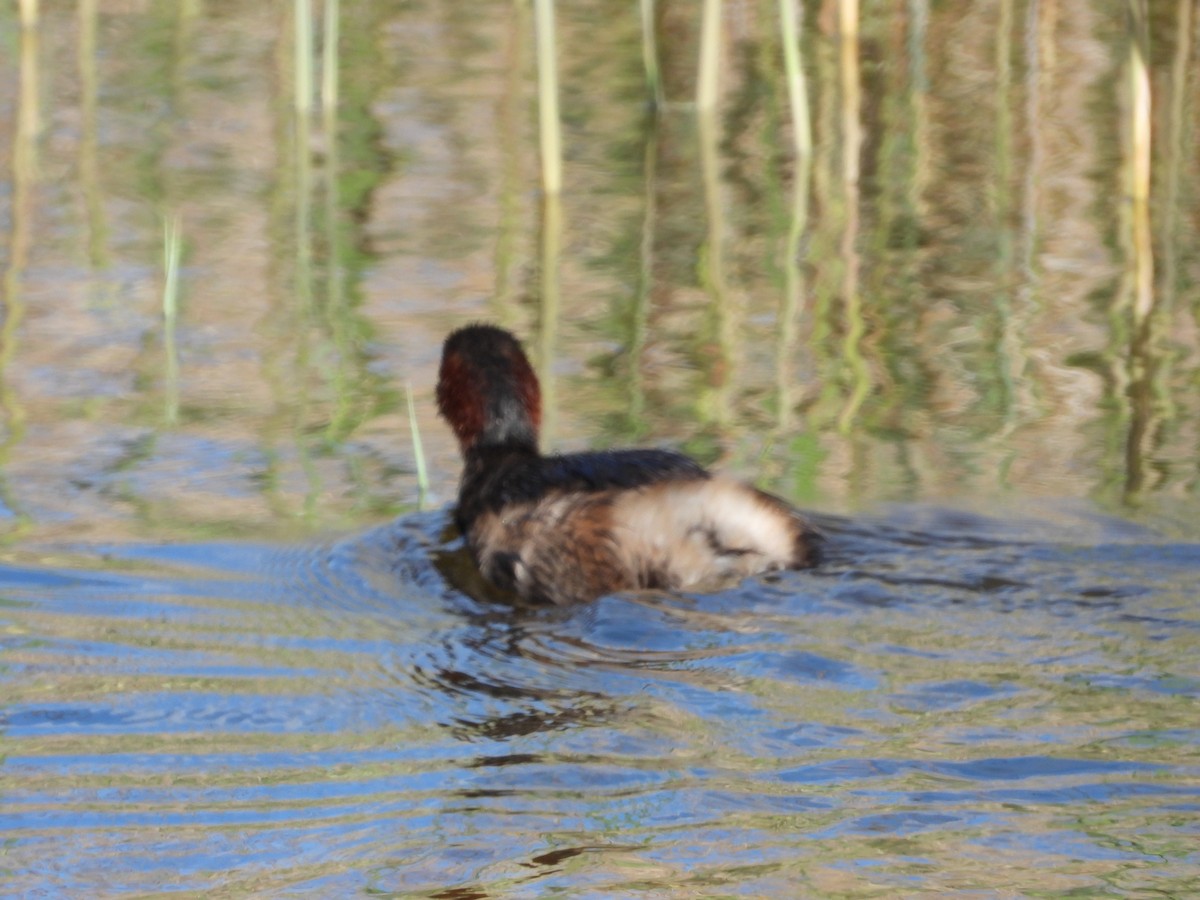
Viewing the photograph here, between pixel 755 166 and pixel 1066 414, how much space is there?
4310mm

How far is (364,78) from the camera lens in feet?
40.8

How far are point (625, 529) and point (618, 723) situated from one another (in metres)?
1.08

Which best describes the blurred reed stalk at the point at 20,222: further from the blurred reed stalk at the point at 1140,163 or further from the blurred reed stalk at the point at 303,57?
the blurred reed stalk at the point at 1140,163

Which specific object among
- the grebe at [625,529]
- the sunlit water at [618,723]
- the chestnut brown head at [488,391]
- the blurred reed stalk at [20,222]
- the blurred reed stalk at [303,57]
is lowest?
the sunlit water at [618,723]

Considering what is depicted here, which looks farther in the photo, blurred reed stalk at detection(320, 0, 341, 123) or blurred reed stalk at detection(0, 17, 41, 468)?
blurred reed stalk at detection(320, 0, 341, 123)

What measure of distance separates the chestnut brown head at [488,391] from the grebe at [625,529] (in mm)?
498

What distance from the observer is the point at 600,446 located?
21.6 feet

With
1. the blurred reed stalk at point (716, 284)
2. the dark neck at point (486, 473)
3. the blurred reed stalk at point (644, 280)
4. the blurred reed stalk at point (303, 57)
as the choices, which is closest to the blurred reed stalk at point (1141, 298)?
the blurred reed stalk at point (716, 284)

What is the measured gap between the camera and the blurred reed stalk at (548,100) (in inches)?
352

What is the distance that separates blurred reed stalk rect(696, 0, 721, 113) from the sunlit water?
5.39 metres

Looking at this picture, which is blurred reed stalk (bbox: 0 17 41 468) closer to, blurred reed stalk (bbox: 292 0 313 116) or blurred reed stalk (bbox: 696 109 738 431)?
blurred reed stalk (bbox: 292 0 313 116)

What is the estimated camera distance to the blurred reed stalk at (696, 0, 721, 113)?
34.7 ft

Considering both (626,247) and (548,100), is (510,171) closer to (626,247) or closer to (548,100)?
(548,100)

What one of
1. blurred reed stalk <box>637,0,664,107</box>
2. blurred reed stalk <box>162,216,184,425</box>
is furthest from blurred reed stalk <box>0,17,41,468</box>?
blurred reed stalk <box>637,0,664,107</box>
